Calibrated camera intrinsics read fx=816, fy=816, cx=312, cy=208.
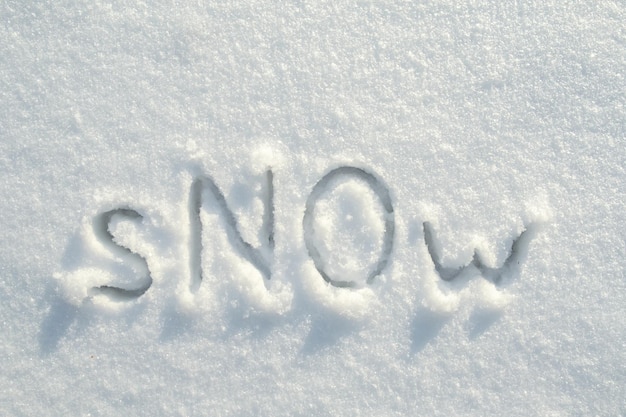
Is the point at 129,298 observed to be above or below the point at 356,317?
above

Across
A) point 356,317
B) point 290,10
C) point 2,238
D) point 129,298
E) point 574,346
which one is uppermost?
point 290,10

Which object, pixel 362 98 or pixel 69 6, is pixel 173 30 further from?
pixel 362 98

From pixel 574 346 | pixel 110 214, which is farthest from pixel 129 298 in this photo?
pixel 574 346

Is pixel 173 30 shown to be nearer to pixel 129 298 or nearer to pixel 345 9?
pixel 345 9
